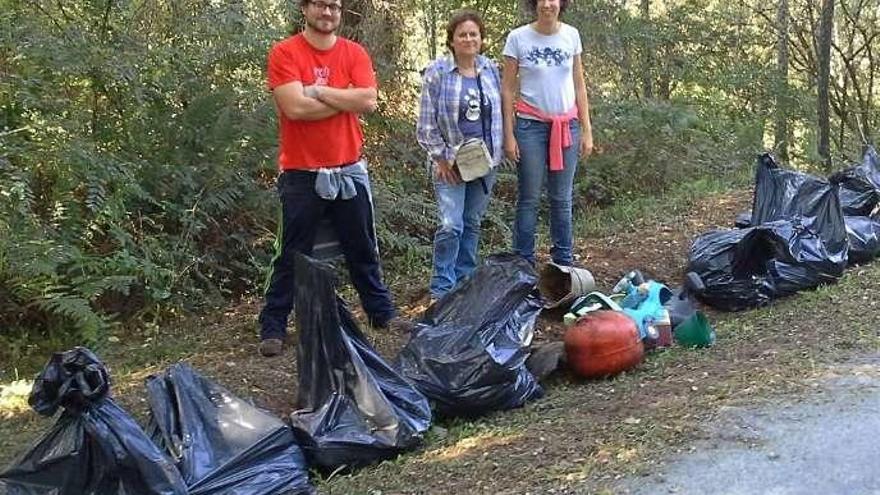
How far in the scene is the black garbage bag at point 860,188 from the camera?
6625 mm

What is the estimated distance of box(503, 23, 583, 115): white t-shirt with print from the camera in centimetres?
527

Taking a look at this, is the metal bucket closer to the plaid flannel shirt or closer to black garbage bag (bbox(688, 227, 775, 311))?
black garbage bag (bbox(688, 227, 775, 311))

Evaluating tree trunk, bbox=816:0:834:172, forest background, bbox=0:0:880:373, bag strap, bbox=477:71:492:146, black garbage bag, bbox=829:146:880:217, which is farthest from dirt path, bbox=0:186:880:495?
tree trunk, bbox=816:0:834:172

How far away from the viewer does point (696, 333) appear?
489 cm

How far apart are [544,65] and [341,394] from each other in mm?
2425

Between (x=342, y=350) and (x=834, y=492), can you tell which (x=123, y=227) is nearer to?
(x=342, y=350)

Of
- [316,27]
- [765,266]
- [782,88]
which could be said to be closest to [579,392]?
[765,266]

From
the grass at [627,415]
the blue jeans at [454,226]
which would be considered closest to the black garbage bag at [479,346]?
the grass at [627,415]

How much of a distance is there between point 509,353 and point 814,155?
8784 mm

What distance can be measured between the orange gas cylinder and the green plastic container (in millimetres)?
441

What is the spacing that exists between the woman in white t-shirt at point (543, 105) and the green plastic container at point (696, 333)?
3.54 ft

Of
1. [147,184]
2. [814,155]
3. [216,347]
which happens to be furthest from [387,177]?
[814,155]

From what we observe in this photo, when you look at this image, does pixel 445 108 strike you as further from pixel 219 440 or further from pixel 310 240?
pixel 219 440

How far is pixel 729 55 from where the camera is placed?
43.0 feet
